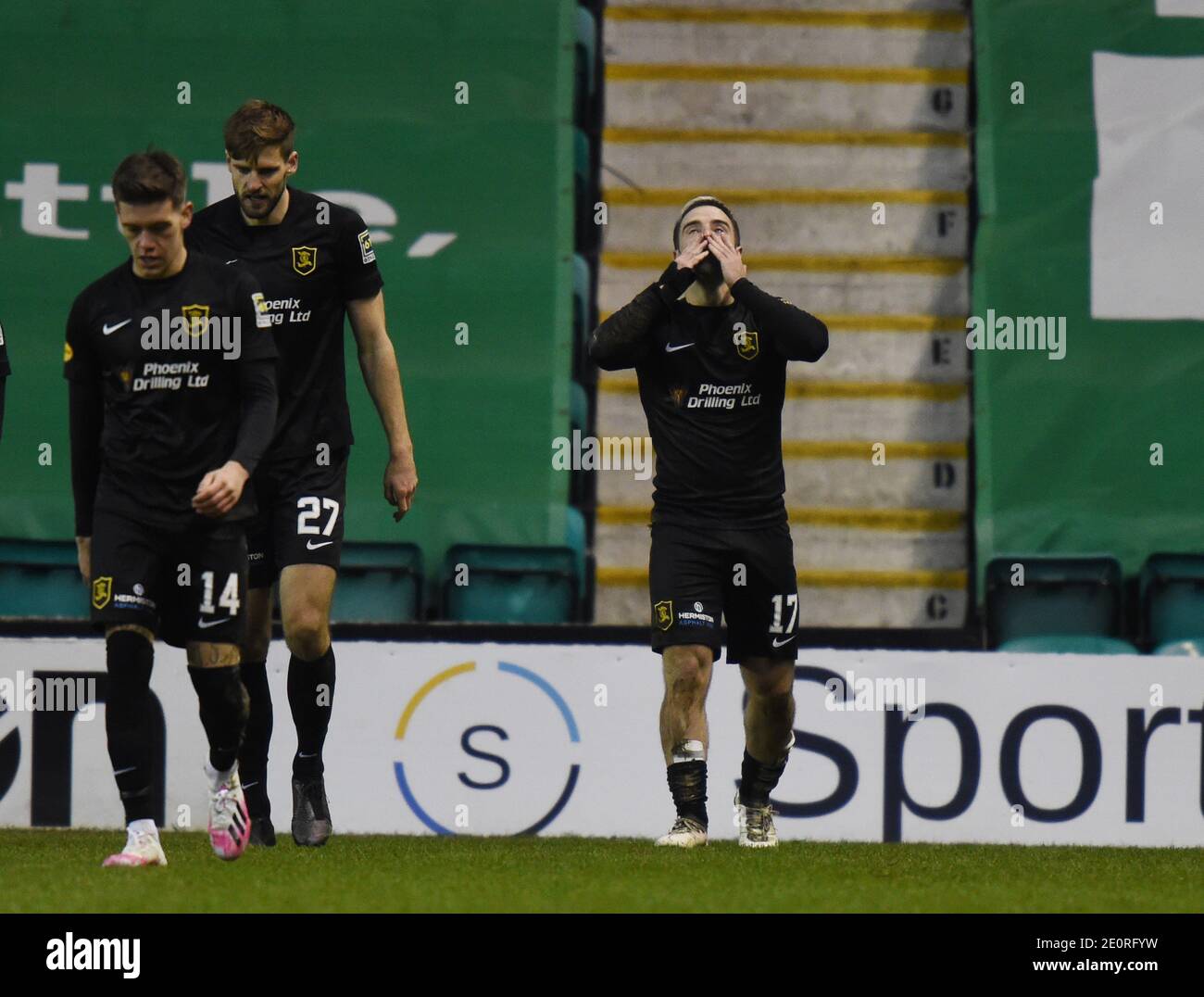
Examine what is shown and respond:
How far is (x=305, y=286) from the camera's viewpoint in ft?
21.3

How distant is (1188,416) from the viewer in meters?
10.8

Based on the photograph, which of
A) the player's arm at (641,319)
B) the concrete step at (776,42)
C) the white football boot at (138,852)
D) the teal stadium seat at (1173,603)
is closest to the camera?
the white football boot at (138,852)

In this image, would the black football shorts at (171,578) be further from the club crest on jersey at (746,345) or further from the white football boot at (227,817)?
the club crest on jersey at (746,345)

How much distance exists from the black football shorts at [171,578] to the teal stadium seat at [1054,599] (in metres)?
5.15

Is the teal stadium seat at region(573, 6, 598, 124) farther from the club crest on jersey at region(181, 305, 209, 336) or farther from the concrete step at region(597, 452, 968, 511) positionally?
the club crest on jersey at region(181, 305, 209, 336)

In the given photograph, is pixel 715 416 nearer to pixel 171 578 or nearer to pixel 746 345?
pixel 746 345

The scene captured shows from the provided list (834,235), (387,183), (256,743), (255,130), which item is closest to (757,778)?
(256,743)

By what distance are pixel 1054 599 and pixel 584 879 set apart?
501cm

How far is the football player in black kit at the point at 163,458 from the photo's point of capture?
5.62 meters

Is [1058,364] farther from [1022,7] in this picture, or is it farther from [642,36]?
[642,36]

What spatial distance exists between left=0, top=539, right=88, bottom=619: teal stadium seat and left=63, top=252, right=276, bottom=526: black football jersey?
426 cm

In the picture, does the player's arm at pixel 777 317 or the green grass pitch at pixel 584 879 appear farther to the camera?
the player's arm at pixel 777 317

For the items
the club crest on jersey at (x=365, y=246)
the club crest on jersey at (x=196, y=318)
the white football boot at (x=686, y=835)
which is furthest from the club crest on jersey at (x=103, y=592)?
the white football boot at (x=686, y=835)
